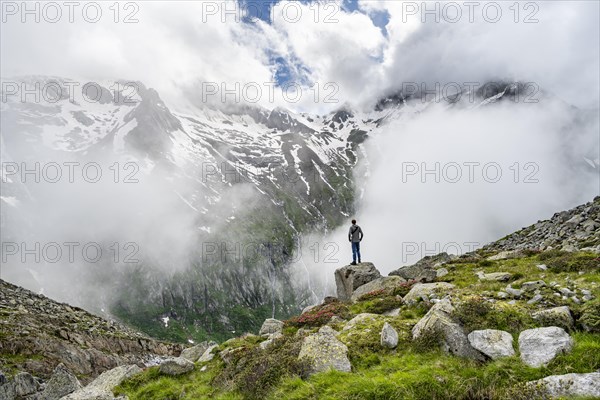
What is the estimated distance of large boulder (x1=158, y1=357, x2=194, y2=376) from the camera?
17.6m

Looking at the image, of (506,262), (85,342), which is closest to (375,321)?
(506,262)

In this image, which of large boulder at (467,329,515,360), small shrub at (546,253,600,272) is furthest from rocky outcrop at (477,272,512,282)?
large boulder at (467,329,515,360)

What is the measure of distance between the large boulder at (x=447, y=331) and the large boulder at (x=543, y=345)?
4.12 ft

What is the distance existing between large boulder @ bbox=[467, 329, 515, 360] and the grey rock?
2671 mm

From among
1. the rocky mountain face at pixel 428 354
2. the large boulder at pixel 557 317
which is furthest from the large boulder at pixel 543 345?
the large boulder at pixel 557 317

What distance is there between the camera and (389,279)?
32.4 metres

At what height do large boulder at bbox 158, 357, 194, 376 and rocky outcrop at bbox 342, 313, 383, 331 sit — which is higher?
rocky outcrop at bbox 342, 313, 383, 331

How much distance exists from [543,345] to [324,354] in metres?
6.84

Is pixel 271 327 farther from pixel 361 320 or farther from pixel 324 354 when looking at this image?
pixel 324 354

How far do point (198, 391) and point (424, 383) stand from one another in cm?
915

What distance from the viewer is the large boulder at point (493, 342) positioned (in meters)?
10.6

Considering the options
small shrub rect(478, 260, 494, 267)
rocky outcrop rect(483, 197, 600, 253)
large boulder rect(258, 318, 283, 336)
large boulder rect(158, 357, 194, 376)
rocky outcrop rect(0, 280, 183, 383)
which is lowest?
rocky outcrop rect(0, 280, 183, 383)

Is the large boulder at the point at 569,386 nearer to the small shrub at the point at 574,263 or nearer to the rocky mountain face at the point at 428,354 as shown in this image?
the rocky mountain face at the point at 428,354

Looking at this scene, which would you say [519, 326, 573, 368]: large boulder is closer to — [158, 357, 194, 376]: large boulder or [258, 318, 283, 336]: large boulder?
[158, 357, 194, 376]: large boulder
